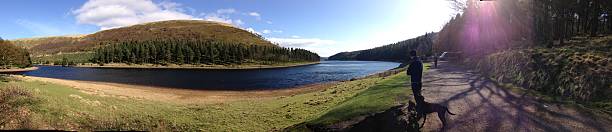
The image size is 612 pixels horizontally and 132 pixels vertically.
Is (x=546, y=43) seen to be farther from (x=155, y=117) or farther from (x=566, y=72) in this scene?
(x=155, y=117)

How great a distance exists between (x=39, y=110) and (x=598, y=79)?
84.5 feet

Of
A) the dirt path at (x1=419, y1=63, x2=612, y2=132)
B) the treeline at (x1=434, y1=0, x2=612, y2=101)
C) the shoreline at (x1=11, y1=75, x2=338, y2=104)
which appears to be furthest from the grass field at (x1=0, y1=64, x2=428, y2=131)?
the shoreline at (x1=11, y1=75, x2=338, y2=104)

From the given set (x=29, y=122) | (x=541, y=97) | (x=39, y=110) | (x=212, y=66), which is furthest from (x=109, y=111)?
(x=212, y=66)

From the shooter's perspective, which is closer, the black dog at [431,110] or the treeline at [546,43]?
the black dog at [431,110]

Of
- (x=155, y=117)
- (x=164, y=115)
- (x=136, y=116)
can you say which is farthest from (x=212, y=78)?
(x=136, y=116)

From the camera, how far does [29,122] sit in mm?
16906

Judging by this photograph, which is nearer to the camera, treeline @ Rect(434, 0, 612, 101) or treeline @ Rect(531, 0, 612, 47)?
treeline @ Rect(434, 0, 612, 101)

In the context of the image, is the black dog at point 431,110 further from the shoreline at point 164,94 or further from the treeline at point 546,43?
the shoreline at point 164,94

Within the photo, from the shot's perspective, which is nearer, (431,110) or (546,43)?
(431,110)

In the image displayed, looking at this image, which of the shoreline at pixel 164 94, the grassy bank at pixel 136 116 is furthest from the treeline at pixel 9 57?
the grassy bank at pixel 136 116

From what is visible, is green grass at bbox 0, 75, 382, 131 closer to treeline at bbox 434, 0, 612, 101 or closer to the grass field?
the grass field

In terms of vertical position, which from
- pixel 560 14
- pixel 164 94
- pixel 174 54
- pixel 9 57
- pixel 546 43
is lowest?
pixel 164 94

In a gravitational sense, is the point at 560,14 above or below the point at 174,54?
above

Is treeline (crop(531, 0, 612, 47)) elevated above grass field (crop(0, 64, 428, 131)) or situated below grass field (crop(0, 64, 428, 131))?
above
